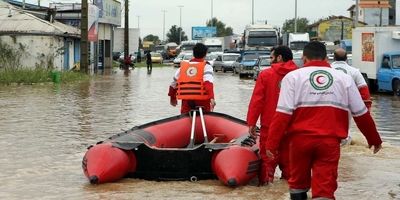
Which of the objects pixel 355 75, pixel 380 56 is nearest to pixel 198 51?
pixel 355 75

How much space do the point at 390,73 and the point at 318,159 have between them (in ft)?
70.4

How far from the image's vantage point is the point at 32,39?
37.9 m

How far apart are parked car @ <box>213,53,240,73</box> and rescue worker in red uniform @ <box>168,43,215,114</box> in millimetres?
38174

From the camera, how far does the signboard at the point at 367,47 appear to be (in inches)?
1139

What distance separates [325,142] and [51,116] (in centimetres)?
1271

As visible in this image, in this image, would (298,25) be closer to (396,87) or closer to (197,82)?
(396,87)

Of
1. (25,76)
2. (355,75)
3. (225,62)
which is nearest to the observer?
(355,75)

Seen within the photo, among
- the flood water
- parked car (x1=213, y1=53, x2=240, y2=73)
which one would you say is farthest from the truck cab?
parked car (x1=213, y1=53, x2=240, y2=73)

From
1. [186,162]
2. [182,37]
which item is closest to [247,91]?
[186,162]

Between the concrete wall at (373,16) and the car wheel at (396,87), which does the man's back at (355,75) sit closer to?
the car wheel at (396,87)

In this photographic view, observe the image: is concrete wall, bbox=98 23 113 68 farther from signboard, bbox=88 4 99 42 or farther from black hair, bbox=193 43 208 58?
black hair, bbox=193 43 208 58

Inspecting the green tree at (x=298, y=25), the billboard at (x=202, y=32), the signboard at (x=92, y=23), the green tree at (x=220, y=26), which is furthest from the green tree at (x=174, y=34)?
the signboard at (x=92, y=23)

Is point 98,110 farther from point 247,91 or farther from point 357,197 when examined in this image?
point 357,197

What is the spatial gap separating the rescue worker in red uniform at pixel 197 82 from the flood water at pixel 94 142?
1.89 meters
